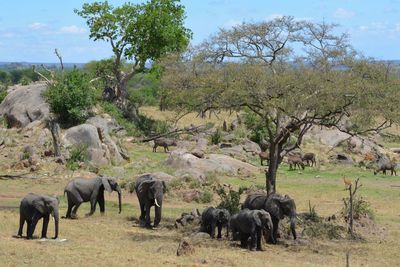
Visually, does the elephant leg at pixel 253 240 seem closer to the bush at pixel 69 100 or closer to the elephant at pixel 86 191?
the elephant at pixel 86 191

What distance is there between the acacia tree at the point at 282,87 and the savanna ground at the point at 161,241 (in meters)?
3.74

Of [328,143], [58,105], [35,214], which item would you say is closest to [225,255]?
[35,214]

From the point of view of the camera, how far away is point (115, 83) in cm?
5447

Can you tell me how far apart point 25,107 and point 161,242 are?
28.4m

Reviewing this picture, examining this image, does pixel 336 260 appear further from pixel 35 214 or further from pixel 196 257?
pixel 35 214

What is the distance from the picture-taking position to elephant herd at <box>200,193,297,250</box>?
1891cm

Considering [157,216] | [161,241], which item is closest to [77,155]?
[157,216]

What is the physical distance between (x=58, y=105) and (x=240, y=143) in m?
12.1

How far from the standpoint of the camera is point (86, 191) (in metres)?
23.6

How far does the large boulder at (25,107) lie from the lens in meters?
44.9

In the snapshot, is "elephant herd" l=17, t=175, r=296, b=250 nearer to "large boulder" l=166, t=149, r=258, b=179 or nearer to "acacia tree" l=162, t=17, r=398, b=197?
"acacia tree" l=162, t=17, r=398, b=197

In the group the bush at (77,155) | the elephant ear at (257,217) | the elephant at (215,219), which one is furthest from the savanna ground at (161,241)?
the bush at (77,155)

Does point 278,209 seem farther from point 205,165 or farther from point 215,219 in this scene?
point 205,165

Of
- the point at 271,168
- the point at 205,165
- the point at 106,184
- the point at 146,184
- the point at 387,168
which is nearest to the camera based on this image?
the point at 146,184
